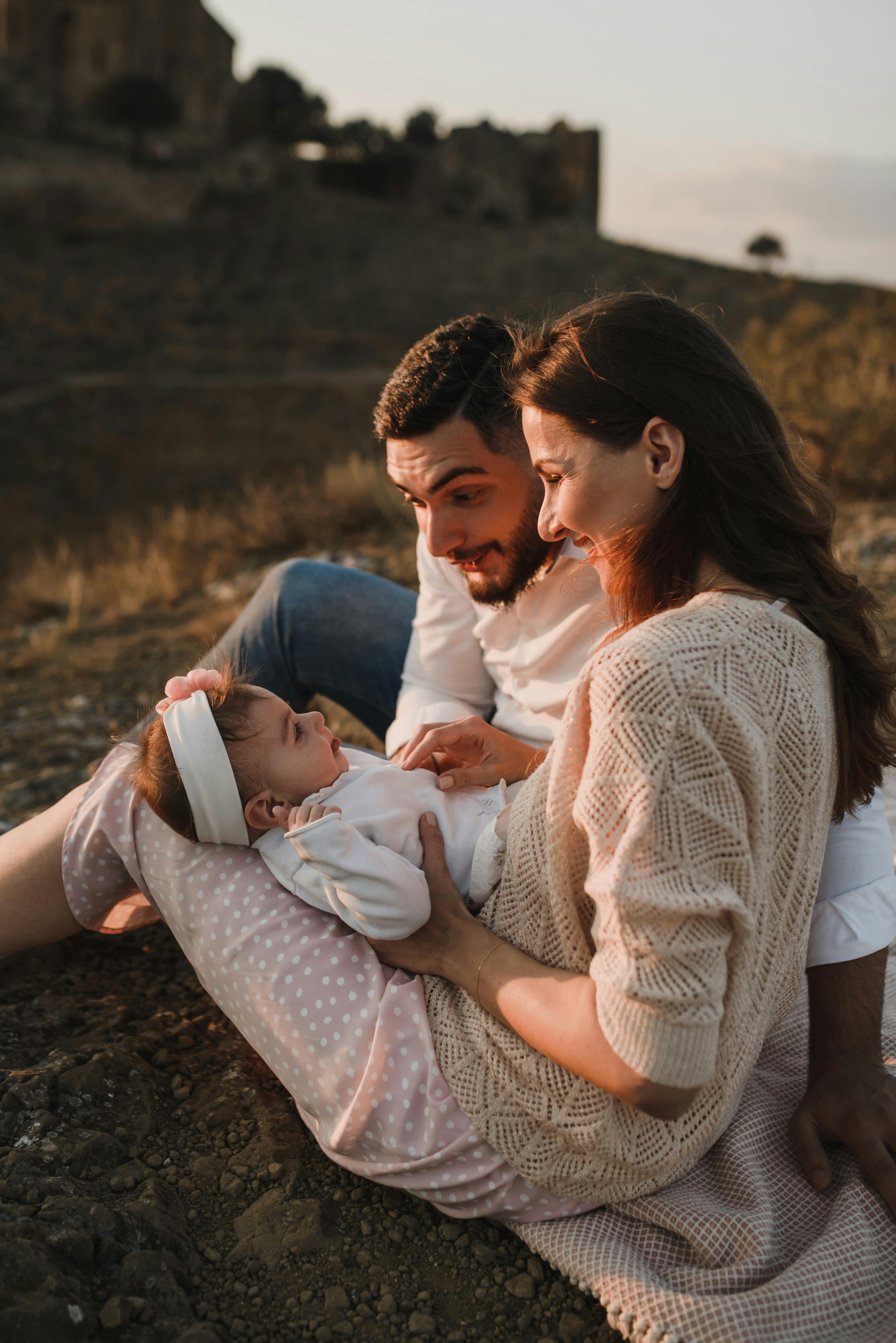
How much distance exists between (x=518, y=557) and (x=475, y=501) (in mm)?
183

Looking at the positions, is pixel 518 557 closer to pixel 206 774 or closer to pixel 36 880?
pixel 206 774

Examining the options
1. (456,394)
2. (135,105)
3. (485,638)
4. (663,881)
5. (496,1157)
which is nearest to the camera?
(663,881)

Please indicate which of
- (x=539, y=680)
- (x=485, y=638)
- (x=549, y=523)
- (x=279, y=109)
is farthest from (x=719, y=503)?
(x=279, y=109)

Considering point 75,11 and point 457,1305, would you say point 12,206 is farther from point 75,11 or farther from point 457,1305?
point 457,1305

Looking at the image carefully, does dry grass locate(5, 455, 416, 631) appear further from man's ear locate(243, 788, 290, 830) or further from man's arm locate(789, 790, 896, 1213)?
man's arm locate(789, 790, 896, 1213)

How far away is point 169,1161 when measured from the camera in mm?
1819

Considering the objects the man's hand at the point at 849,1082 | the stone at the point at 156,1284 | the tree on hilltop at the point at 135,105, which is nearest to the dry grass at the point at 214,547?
the stone at the point at 156,1284

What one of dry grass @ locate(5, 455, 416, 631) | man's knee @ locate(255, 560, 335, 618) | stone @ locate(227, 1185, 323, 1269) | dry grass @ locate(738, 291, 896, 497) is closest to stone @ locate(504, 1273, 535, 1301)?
stone @ locate(227, 1185, 323, 1269)

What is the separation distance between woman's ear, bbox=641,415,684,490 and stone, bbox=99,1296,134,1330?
1.47 meters

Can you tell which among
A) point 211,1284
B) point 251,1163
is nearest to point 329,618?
point 251,1163

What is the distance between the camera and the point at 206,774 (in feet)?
5.66

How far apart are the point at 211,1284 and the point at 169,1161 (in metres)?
0.30

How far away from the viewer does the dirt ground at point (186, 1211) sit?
147cm

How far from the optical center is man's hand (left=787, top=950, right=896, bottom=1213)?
157 cm
